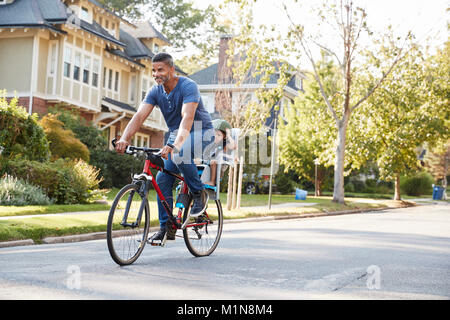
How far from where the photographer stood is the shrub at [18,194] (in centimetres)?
1456

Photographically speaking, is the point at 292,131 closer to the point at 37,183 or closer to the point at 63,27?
the point at 63,27

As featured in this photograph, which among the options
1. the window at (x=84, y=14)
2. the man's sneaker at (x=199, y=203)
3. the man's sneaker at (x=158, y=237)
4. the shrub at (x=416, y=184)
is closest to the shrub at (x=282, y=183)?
the shrub at (x=416, y=184)

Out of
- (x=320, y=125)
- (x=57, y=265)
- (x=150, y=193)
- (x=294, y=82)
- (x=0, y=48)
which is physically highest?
(x=294, y=82)

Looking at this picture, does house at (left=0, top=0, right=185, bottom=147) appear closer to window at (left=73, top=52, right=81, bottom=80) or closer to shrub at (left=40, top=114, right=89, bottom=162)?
window at (left=73, top=52, right=81, bottom=80)

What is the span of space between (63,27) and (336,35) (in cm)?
1223

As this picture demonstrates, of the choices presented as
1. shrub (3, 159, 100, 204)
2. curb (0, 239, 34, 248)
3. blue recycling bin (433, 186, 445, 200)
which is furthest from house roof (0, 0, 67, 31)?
blue recycling bin (433, 186, 445, 200)

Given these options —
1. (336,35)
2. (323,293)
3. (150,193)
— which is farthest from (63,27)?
(323,293)

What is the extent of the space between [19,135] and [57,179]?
7.64 feet

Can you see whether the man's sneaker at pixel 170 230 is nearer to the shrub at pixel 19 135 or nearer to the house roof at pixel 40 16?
the shrub at pixel 19 135

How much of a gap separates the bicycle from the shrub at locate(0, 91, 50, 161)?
1151cm

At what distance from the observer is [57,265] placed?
247 inches

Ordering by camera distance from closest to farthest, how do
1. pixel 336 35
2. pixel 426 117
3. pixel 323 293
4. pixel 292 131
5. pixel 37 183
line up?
pixel 323 293
pixel 37 183
pixel 336 35
pixel 426 117
pixel 292 131

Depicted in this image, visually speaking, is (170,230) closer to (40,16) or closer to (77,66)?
(40,16)

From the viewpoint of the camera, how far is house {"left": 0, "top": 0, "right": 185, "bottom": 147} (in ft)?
88.4
